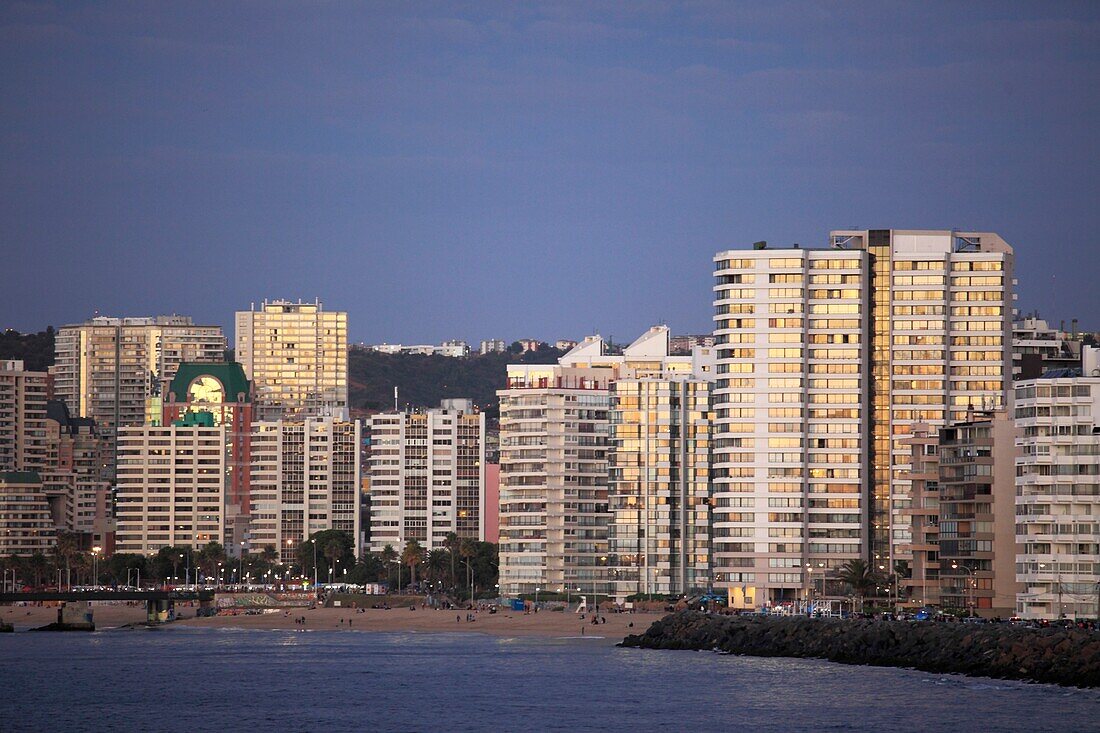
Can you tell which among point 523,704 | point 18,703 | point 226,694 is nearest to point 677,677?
point 523,704

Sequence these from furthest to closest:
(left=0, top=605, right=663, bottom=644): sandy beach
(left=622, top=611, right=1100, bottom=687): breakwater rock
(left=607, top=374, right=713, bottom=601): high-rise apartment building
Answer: (left=607, top=374, right=713, bottom=601): high-rise apartment building
(left=0, top=605, right=663, bottom=644): sandy beach
(left=622, top=611, right=1100, bottom=687): breakwater rock

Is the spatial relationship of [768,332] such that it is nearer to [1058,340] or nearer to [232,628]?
[1058,340]

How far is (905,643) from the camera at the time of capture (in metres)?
118

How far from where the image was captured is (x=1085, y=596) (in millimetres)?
129500

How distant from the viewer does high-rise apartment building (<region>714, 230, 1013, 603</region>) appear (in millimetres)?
167250

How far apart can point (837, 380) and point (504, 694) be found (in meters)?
65.5

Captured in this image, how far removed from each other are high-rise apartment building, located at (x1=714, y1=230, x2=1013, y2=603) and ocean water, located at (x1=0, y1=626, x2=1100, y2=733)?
27.0 metres

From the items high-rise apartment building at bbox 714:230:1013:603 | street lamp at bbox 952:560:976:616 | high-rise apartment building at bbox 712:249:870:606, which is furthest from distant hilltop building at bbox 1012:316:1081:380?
street lamp at bbox 952:560:976:616

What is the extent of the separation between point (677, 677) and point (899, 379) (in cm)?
5799

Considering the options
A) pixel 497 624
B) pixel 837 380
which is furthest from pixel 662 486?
pixel 837 380

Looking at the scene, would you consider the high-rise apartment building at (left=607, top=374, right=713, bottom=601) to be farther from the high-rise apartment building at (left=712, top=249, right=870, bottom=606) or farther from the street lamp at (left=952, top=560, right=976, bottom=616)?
the street lamp at (left=952, top=560, right=976, bottom=616)

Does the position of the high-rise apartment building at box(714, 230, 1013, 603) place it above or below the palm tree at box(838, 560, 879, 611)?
above

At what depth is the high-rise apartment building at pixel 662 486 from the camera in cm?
18912

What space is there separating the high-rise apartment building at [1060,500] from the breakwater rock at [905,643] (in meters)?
11.7
